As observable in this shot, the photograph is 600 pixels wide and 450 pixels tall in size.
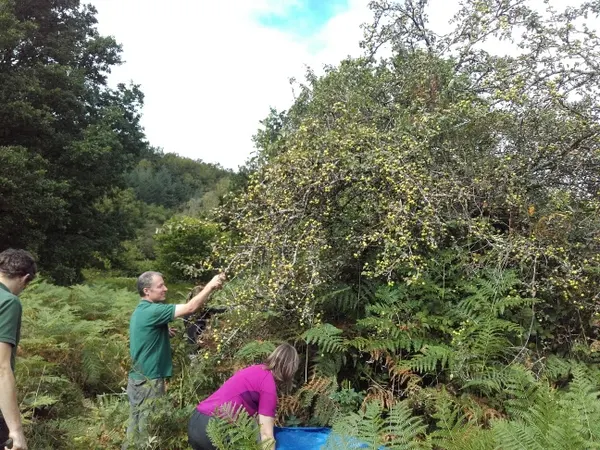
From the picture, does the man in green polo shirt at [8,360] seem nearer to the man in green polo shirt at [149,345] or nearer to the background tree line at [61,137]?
the man in green polo shirt at [149,345]

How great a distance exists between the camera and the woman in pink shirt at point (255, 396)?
10.6ft

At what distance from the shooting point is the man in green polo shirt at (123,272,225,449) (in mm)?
4059

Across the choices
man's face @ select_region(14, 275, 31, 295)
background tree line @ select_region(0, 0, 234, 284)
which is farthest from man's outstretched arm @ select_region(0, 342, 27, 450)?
background tree line @ select_region(0, 0, 234, 284)

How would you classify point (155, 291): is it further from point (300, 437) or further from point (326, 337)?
point (300, 437)

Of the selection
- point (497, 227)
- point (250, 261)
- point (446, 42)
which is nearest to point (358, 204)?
point (250, 261)

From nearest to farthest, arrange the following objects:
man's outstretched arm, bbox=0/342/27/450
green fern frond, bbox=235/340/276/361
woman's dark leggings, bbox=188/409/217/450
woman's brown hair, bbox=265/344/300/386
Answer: man's outstretched arm, bbox=0/342/27/450, woman's dark leggings, bbox=188/409/217/450, woman's brown hair, bbox=265/344/300/386, green fern frond, bbox=235/340/276/361

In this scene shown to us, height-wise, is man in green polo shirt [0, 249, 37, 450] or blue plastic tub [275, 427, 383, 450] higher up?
man in green polo shirt [0, 249, 37, 450]

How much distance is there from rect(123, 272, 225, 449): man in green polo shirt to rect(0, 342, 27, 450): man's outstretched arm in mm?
1152

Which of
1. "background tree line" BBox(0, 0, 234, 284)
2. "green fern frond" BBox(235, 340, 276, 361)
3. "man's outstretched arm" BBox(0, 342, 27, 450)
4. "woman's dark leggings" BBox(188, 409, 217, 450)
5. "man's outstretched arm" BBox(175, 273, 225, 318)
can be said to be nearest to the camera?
"man's outstretched arm" BBox(0, 342, 27, 450)

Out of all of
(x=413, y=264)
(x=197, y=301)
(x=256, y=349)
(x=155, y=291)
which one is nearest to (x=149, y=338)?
(x=155, y=291)

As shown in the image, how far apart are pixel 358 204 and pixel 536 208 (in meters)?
1.82

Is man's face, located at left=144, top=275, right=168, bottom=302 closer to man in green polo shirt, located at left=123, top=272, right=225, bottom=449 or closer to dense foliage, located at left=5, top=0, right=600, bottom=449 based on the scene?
man in green polo shirt, located at left=123, top=272, right=225, bottom=449

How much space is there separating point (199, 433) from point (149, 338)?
119 centimetres

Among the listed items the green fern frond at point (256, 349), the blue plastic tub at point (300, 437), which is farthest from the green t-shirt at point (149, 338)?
the blue plastic tub at point (300, 437)
